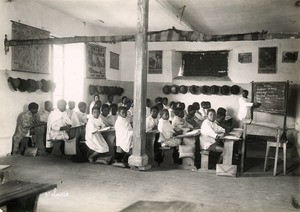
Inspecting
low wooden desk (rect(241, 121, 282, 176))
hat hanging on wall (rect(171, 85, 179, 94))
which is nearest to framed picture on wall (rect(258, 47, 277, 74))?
hat hanging on wall (rect(171, 85, 179, 94))

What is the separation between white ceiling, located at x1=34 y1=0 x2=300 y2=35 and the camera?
8.62 metres

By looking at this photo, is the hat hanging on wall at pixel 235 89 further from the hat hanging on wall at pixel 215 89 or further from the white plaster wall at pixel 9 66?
the white plaster wall at pixel 9 66

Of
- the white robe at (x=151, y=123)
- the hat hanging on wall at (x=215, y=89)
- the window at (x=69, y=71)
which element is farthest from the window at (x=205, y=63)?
the white robe at (x=151, y=123)

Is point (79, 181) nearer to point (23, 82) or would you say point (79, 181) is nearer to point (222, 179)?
point (222, 179)

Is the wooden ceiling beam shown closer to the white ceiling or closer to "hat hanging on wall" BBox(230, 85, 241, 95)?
the white ceiling

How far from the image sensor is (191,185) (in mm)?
5891

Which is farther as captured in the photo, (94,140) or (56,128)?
(56,128)

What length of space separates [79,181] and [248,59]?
916 cm

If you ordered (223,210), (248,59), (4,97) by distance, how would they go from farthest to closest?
(248,59)
(4,97)
(223,210)

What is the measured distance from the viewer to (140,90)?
22.6 feet

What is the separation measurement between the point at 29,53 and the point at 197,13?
16.3 ft

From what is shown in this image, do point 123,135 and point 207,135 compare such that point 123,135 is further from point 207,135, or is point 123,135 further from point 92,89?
point 92,89

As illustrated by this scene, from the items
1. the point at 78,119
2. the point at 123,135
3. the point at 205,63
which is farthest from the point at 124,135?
the point at 205,63

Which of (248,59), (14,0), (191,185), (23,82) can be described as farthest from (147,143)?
(248,59)
